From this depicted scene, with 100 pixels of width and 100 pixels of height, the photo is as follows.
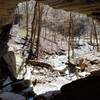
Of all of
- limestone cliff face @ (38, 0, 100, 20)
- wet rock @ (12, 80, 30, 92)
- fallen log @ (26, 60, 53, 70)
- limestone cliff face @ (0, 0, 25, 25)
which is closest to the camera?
limestone cliff face @ (38, 0, 100, 20)

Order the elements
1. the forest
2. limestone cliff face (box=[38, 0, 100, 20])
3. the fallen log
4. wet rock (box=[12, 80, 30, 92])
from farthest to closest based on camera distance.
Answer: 1. the fallen log
2. wet rock (box=[12, 80, 30, 92])
3. the forest
4. limestone cliff face (box=[38, 0, 100, 20])

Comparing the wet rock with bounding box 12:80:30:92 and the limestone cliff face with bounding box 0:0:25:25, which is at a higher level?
the limestone cliff face with bounding box 0:0:25:25

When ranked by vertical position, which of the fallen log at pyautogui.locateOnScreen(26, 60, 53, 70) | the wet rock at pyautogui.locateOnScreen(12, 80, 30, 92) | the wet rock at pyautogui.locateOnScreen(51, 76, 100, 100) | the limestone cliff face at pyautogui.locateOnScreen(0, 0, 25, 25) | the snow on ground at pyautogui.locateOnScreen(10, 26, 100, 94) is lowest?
the snow on ground at pyautogui.locateOnScreen(10, 26, 100, 94)

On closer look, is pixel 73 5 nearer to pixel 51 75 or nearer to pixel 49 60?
pixel 51 75

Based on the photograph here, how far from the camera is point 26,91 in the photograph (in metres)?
8.10

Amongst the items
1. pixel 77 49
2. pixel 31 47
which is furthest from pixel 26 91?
pixel 77 49

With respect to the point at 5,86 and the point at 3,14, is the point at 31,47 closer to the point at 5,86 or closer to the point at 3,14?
the point at 5,86

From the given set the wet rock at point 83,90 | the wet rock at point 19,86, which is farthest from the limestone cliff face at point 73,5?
the wet rock at point 19,86

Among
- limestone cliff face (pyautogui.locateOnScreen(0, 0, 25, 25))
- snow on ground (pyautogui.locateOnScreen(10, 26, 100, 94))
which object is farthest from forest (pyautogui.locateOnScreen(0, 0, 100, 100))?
limestone cliff face (pyautogui.locateOnScreen(0, 0, 25, 25))

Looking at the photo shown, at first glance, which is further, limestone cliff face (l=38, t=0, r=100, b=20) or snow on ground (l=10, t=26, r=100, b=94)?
snow on ground (l=10, t=26, r=100, b=94)

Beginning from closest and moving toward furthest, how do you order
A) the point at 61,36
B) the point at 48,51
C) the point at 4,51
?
1. the point at 4,51
2. the point at 48,51
3. the point at 61,36

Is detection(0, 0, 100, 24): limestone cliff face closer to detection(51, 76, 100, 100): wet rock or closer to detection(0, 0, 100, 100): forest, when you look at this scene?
detection(0, 0, 100, 100): forest

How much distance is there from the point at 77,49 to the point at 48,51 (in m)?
3.17

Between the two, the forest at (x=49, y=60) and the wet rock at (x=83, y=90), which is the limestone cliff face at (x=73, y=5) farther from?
the wet rock at (x=83, y=90)
